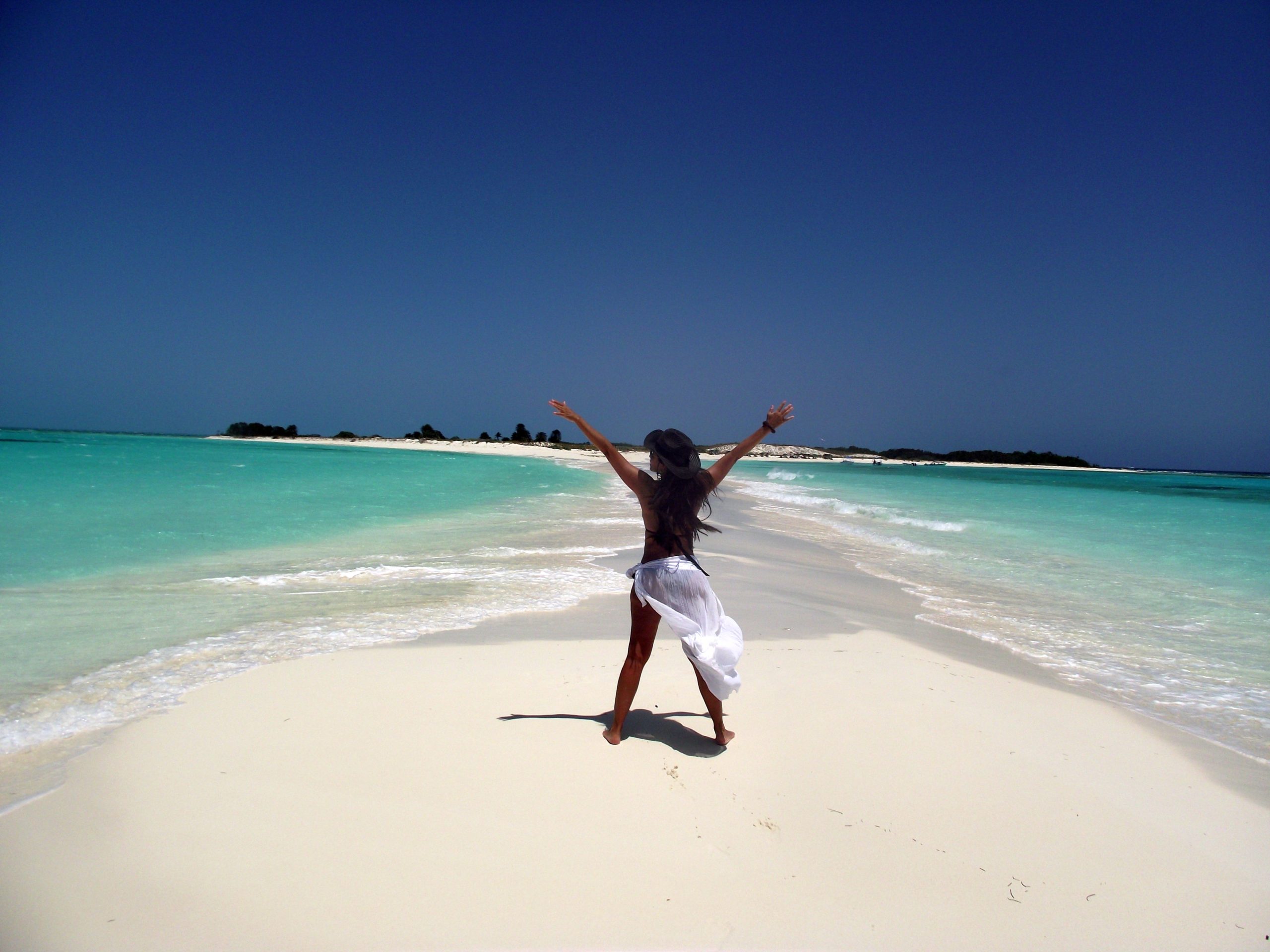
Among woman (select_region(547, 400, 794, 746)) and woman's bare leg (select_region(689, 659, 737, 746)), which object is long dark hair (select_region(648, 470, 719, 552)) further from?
woman's bare leg (select_region(689, 659, 737, 746))

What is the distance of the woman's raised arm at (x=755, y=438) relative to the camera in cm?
343

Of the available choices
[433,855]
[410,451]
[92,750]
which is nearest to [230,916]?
[433,855]

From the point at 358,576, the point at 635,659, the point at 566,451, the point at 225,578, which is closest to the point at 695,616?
the point at 635,659

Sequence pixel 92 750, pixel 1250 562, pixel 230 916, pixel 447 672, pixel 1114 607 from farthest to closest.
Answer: pixel 1250 562 < pixel 1114 607 < pixel 447 672 < pixel 92 750 < pixel 230 916

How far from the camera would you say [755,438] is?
11.6ft

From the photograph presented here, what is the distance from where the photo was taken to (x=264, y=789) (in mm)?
2857

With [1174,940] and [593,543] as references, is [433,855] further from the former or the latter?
[593,543]

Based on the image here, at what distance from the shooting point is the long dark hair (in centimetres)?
327

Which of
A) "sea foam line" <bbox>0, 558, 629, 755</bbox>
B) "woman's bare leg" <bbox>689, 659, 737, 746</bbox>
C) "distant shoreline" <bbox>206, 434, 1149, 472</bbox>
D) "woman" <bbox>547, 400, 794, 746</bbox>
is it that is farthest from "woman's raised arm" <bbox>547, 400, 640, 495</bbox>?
"distant shoreline" <bbox>206, 434, 1149, 472</bbox>

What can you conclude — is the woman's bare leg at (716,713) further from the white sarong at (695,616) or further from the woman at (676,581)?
the white sarong at (695,616)

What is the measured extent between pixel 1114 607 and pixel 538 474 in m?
30.7

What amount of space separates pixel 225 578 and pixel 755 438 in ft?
22.5

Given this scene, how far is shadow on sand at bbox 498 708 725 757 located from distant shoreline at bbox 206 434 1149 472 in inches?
2529

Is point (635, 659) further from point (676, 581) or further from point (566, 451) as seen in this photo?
point (566, 451)
